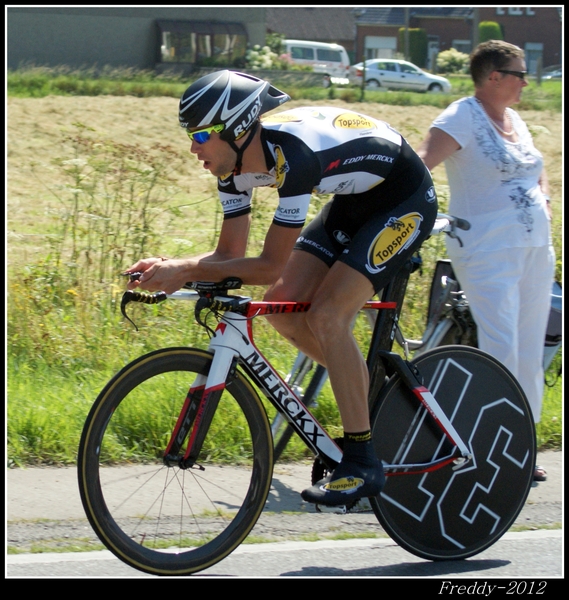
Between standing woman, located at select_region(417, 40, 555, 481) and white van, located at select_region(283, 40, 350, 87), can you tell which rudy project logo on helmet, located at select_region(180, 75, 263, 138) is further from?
white van, located at select_region(283, 40, 350, 87)

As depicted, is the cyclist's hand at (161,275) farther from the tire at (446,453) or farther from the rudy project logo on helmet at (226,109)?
the tire at (446,453)

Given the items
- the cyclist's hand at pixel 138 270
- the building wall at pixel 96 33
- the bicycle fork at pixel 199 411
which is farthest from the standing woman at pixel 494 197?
the building wall at pixel 96 33

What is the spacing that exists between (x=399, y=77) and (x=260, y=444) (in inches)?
1440

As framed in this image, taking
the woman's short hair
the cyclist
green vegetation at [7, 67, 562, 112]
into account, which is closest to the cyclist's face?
the cyclist

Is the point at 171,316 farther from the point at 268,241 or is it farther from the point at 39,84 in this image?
the point at 39,84

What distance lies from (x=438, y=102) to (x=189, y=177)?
1317cm

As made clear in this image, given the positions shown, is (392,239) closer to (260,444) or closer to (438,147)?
(260,444)

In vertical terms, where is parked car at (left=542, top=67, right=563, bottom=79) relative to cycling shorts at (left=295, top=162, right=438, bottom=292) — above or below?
above

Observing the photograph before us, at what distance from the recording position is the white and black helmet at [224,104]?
11.6 feet

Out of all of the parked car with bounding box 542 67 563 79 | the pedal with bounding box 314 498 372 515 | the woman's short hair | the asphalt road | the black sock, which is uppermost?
the parked car with bounding box 542 67 563 79

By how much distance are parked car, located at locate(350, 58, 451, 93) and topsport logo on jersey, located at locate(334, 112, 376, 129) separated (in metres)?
32.4

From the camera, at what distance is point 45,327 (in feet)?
20.9

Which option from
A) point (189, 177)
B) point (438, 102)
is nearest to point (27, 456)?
point (189, 177)

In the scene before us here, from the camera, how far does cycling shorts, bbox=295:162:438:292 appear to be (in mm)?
3850
